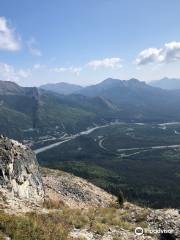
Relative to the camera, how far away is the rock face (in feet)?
148

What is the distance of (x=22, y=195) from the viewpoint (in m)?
46.9

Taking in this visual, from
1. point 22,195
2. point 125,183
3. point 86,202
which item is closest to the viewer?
point 22,195

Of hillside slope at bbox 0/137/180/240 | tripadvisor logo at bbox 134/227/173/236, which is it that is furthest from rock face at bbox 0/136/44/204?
tripadvisor logo at bbox 134/227/173/236

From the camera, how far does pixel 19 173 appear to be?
5012 cm

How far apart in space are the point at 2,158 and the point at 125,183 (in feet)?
516

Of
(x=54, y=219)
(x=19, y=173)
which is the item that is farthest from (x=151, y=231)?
(x=19, y=173)

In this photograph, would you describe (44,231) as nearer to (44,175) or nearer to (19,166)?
(19,166)

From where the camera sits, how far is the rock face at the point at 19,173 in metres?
45.2

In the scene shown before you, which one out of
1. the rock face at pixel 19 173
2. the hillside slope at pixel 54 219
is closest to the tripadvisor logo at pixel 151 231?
the hillside slope at pixel 54 219

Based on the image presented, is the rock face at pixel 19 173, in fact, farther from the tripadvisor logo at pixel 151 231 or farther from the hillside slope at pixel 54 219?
the tripadvisor logo at pixel 151 231

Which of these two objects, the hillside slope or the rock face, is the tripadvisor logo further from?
the rock face

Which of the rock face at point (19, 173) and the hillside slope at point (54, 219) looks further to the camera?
the rock face at point (19, 173)

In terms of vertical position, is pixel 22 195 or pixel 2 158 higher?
pixel 2 158

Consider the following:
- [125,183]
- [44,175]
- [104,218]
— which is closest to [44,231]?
[104,218]
